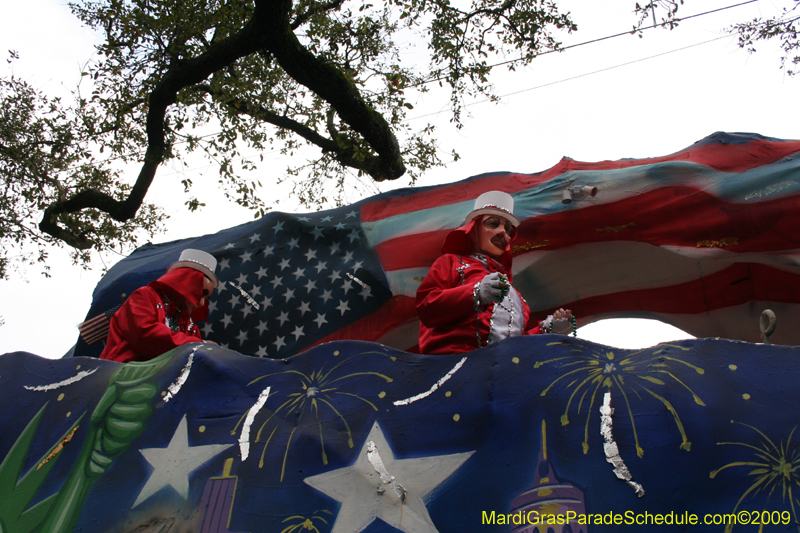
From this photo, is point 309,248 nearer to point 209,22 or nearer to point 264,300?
point 264,300

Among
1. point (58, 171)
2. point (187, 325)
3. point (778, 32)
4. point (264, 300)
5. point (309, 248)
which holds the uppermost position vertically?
point (778, 32)

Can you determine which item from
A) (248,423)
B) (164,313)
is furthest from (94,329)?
(248,423)

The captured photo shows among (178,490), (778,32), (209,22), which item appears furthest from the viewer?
(209,22)

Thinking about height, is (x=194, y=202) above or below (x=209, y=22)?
below

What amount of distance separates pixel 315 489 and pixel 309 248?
3.14 meters

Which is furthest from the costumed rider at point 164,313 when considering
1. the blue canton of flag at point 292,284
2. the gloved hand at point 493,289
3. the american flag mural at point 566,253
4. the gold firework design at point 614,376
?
the gold firework design at point 614,376

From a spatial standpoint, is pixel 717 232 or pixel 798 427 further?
pixel 717 232

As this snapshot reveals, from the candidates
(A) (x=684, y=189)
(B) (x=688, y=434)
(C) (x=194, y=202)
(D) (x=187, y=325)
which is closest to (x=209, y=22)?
(C) (x=194, y=202)

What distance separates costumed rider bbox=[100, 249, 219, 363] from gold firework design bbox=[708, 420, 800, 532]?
2.99 meters

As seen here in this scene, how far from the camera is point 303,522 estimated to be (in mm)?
2549

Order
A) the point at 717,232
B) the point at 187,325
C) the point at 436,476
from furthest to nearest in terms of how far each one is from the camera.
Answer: the point at 187,325 → the point at 717,232 → the point at 436,476

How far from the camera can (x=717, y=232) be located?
4344mm

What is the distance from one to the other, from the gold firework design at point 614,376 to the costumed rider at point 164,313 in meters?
2.34

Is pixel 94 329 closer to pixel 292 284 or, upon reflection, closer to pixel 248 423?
pixel 292 284
